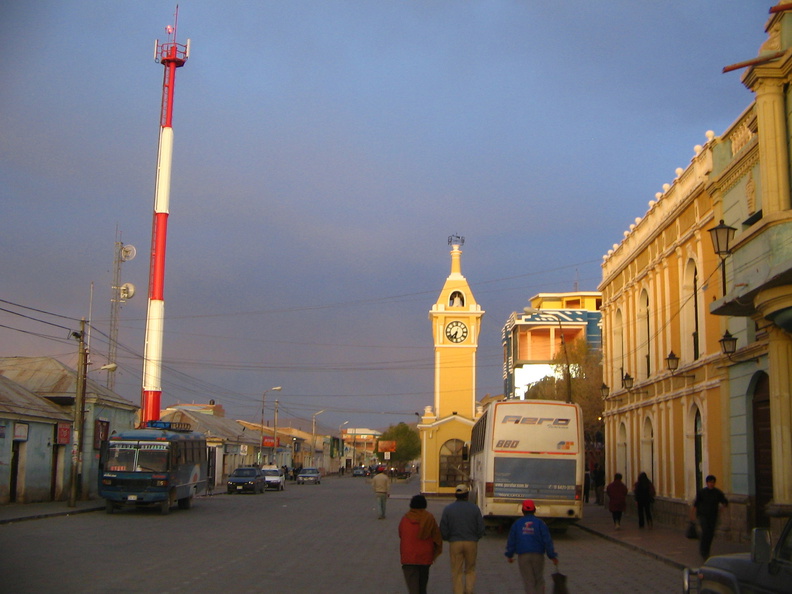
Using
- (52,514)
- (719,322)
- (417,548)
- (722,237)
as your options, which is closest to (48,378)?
(52,514)

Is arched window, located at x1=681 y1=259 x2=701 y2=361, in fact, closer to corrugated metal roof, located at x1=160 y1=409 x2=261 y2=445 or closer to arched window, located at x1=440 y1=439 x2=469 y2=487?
arched window, located at x1=440 y1=439 x2=469 y2=487

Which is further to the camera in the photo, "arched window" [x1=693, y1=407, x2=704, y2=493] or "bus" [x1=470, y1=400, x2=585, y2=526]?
"arched window" [x1=693, y1=407, x2=704, y2=493]

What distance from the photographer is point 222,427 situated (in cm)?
7750

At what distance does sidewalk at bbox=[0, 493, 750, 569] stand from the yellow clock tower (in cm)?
2126

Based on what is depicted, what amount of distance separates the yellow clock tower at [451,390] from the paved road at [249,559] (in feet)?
101

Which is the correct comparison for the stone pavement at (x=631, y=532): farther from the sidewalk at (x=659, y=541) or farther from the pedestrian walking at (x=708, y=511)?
the pedestrian walking at (x=708, y=511)

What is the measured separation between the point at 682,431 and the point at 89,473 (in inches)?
991

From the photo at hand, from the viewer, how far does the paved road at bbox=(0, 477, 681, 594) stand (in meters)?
13.6

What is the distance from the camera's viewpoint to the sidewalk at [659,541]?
18328 millimetres

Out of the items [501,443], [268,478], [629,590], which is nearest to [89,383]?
[268,478]

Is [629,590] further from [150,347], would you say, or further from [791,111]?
[150,347]

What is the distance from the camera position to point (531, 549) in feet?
35.6

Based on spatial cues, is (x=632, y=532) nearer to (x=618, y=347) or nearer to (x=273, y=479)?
(x=618, y=347)

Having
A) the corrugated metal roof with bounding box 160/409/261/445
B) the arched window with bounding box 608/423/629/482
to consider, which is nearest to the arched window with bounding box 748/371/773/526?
the arched window with bounding box 608/423/629/482
